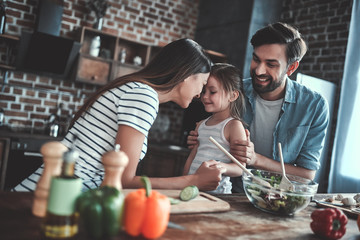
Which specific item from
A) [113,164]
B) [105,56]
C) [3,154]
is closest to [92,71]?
[105,56]

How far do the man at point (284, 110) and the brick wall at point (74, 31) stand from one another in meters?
2.55

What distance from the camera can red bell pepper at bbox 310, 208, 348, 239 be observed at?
1.16 meters

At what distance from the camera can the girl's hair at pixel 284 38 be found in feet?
7.10

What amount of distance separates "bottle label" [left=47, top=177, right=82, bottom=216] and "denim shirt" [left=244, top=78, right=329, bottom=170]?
162 centimetres

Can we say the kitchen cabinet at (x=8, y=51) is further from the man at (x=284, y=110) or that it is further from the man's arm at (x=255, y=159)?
the man's arm at (x=255, y=159)

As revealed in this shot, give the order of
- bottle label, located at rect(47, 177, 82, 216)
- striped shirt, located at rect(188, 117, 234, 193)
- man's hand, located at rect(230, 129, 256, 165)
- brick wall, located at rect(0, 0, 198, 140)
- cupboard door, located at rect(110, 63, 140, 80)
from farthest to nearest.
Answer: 1. cupboard door, located at rect(110, 63, 140, 80)
2. brick wall, located at rect(0, 0, 198, 140)
3. striped shirt, located at rect(188, 117, 234, 193)
4. man's hand, located at rect(230, 129, 256, 165)
5. bottle label, located at rect(47, 177, 82, 216)

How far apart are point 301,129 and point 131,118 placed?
4.27 ft

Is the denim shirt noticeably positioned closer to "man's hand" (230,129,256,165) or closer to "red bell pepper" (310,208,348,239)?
"man's hand" (230,129,256,165)

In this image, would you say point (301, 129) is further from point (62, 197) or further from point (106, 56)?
point (106, 56)

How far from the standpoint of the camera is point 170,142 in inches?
199

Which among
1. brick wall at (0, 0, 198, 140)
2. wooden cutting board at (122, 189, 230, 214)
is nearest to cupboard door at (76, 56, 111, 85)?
brick wall at (0, 0, 198, 140)

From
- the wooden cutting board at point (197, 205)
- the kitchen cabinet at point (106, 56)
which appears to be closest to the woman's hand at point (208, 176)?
the wooden cutting board at point (197, 205)

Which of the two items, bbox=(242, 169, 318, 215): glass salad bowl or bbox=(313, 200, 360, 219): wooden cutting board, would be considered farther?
bbox=(313, 200, 360, 219): wooden cutting board

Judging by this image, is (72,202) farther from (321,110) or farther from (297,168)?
(321,110)
